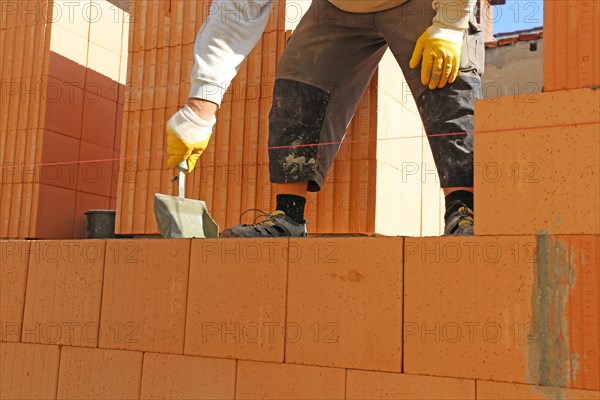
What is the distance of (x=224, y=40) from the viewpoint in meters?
3.12

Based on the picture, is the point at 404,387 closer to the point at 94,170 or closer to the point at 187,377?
the point at 187,377

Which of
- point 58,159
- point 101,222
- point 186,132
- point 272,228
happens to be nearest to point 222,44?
point 186,132

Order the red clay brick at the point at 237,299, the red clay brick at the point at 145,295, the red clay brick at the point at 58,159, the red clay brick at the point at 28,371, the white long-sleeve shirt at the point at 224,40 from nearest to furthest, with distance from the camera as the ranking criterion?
the red clay brick at the point at 237,299 < the red clay brick at the point at 145,295 < the red clay brick at the point at 28,371 < the white long-sleeve shirt at the point at 224,40 < the red clay brick at the point at 58,159

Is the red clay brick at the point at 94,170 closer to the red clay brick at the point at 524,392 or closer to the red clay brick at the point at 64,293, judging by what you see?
the red clay brick at the point at 64,293

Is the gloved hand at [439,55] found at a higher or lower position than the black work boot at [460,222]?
higher

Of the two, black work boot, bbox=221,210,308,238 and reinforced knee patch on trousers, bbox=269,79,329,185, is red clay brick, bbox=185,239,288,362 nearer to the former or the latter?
black work boot, bbox=221,210,308,238

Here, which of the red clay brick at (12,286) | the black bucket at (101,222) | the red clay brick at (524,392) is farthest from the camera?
the black bucket at (101,222)

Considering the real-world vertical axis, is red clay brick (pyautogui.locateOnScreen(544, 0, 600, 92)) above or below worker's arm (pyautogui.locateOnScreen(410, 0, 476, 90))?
below

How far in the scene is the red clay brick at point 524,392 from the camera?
5.91 feet

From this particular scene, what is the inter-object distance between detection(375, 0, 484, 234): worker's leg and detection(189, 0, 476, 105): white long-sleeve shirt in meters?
0.21

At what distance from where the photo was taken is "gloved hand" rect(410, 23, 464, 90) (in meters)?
2.56

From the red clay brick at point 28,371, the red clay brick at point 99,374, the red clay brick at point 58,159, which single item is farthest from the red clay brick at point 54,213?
the red clay brick at point 99,374

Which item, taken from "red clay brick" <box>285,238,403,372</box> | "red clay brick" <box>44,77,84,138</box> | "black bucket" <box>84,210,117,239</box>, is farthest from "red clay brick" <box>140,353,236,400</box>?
"red clay brick" <box>44,77,84,138</box>

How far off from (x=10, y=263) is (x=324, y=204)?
212 centimetres
